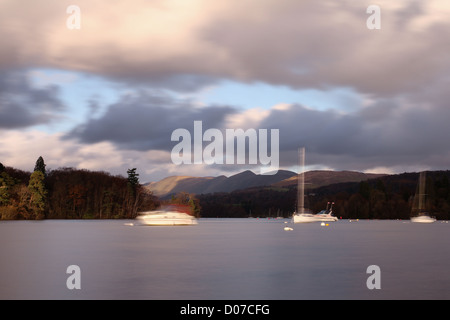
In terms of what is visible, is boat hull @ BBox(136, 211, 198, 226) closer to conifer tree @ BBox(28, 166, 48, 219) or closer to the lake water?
conifer tree @ BBox(28, 166, 48, 219)

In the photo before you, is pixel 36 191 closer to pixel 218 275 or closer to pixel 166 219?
pixel 166 219

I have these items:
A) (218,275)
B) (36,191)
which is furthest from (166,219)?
(218,275)

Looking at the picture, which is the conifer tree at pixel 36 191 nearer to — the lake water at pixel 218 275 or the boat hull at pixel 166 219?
the boat hull at pixel 166 219

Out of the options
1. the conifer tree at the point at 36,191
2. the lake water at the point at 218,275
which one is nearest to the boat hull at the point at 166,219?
the conifer tree at the point at 36,191

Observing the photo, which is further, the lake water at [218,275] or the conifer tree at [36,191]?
the conifer tree at [36,191]

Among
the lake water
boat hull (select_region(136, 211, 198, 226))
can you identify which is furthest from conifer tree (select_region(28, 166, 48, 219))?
the lake water

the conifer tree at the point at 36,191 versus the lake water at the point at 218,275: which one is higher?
the conifer tree at the point at 36,191

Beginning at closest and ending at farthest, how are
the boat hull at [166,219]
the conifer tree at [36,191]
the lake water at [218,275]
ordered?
1. the lake water at [218,275]
2. the boat hull at [166,219]
3. the conifer tree at [36,191]

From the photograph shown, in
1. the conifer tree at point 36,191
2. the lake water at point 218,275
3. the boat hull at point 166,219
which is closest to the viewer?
the lake water at point 218,275

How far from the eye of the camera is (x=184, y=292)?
30031 millimetres
